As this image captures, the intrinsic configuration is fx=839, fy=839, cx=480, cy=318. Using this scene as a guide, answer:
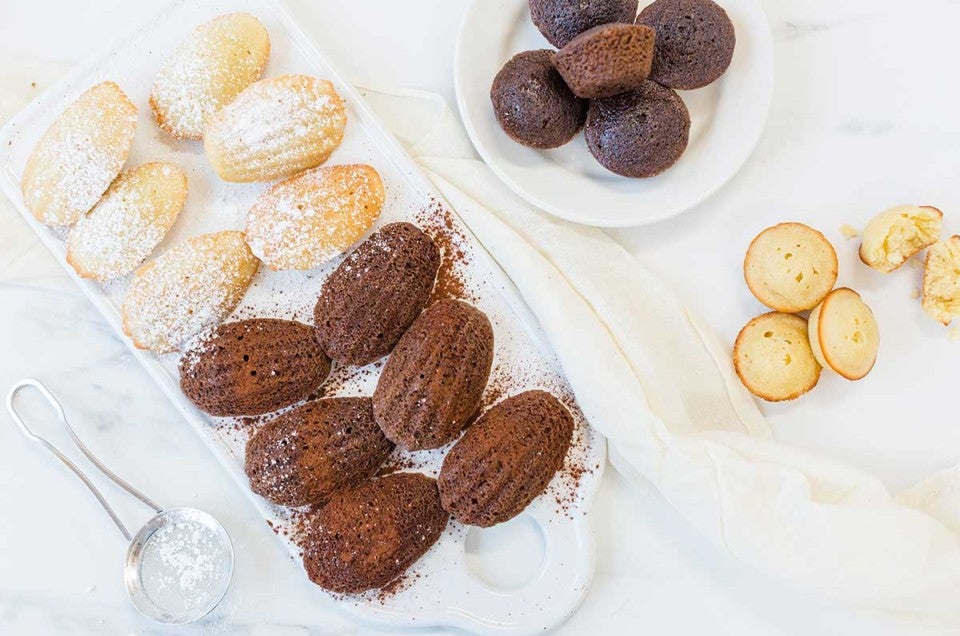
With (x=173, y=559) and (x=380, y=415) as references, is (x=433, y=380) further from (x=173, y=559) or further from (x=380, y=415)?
(x=173, y=559)

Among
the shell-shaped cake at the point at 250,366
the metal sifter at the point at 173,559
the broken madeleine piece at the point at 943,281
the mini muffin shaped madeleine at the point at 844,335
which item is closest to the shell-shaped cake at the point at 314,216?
the shell-shaped cake at the point at 250,366

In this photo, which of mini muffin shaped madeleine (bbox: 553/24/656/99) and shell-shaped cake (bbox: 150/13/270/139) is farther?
shell-shaped cake (bbox: 150/13/270/139)

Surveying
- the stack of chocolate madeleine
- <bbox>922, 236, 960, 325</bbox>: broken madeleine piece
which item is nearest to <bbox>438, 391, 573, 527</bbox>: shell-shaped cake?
the stack of chocolate madeleine

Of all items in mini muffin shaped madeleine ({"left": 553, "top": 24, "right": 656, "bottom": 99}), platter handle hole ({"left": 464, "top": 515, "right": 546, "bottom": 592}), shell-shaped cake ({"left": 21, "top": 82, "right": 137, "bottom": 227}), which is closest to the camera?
mini muffin shaped madeleine ({"left": 553, "top": 24, "right": 656, "bottom": 99})

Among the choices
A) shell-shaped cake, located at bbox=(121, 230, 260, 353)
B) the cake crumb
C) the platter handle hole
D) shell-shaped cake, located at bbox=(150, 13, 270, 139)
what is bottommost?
the platter handle hole

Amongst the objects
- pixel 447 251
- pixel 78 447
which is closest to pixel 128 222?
pixel 78 447

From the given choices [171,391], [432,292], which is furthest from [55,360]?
[432,292]

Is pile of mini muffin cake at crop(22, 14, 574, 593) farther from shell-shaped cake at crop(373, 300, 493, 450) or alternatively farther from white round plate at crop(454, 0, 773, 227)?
white round plate at crop(454, 0, 773, 227)
